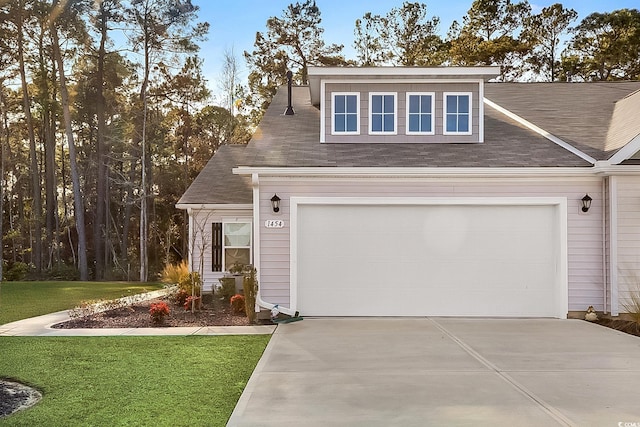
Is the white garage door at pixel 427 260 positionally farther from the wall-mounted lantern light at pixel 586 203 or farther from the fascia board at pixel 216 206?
the fascia board at pixel 216 206

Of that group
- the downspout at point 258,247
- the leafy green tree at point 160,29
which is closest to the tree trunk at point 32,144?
the leafy green tree at point 160,29

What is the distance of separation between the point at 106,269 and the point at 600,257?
23051mm

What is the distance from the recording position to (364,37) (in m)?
29.3

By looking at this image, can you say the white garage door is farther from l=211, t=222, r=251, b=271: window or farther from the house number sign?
l=211, t=222, r=251, b=271: window

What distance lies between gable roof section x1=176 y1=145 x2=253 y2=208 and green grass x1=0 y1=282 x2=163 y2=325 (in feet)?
11.4

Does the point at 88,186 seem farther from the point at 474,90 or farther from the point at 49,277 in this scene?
the point at 474,90

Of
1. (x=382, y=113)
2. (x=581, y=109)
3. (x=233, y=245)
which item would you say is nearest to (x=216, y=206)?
(x=233, y=245)

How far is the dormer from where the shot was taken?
11641 mm

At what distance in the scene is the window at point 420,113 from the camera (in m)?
11.7

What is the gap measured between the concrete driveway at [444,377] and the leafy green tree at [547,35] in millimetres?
22809

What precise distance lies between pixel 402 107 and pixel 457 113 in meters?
1.20

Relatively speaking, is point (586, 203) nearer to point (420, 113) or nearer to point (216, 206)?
point (420, 113)

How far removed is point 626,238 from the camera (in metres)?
10.1

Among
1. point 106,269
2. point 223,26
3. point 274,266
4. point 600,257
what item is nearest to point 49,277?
point 106,269
